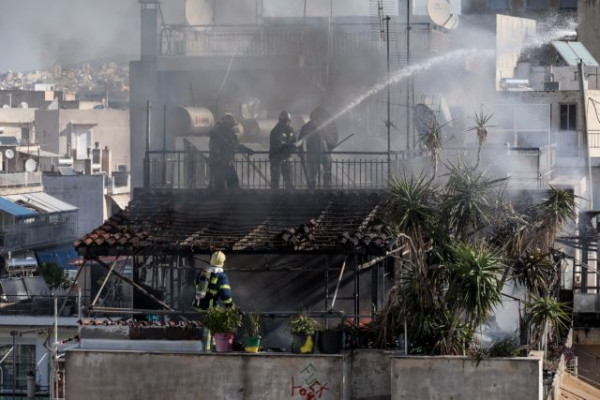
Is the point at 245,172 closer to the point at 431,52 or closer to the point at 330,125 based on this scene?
the point at 330,125

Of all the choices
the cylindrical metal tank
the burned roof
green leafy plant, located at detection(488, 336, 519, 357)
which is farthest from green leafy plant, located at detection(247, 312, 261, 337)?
the cylindrical metal tank

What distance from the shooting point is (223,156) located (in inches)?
1034

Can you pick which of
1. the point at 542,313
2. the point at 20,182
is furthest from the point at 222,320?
the point at 20,182

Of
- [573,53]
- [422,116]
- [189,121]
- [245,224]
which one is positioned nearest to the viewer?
[245,224]

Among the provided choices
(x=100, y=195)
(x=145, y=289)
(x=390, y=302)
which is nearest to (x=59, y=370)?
(x=145, y=289)

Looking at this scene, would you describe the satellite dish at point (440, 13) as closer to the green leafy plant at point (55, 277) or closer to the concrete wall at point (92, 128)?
the green leafy plant at point (55, 277)

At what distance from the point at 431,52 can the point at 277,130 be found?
13.9 meters

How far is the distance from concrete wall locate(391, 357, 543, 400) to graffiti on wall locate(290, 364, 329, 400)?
3.43 feet

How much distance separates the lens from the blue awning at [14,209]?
50.2m

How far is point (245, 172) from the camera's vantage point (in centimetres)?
2923

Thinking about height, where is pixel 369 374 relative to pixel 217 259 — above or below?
below

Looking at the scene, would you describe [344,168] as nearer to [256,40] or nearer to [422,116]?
[422,116]

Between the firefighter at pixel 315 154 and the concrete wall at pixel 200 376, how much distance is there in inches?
234

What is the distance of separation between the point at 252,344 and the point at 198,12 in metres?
17.7
